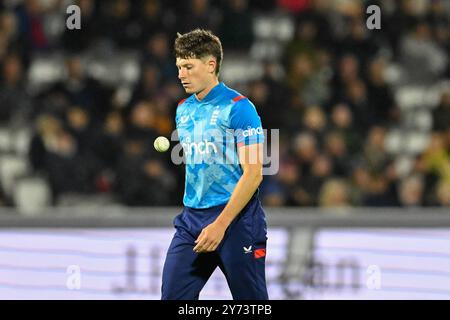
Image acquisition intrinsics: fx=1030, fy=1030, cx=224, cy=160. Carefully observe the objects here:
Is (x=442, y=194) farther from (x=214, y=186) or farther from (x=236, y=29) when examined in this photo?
(x=214, y=186)

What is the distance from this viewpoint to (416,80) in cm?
1309

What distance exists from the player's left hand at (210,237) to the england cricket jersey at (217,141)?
0.78 ft

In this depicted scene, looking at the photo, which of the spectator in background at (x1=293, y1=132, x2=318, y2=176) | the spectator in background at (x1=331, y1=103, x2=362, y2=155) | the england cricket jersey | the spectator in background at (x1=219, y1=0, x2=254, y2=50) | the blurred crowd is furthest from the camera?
the spectator in background at (x1=219, y1=0, x2=254, y2=50)

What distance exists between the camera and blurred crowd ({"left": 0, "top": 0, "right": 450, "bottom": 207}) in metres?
10.5

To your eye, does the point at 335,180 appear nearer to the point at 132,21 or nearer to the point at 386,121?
the point at 386,121

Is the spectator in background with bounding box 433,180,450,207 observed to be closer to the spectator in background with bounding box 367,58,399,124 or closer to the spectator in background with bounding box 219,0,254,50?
the spectator in background with bounding box 367,58,399,124

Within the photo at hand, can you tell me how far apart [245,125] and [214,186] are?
380mm

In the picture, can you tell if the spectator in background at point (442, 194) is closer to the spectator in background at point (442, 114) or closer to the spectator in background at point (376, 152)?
the spectator in background at point (376, 152)

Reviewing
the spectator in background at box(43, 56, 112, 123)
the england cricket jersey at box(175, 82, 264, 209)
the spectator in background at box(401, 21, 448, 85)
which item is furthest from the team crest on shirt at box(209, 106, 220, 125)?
the spectator in background at box(401, 21, 448, 85)

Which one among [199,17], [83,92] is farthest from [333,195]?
[83,92]

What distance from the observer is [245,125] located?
5.38m

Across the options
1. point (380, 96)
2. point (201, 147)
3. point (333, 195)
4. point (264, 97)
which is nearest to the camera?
point (201, 147)

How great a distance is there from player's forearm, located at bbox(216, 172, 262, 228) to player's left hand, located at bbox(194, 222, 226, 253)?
3 cm
